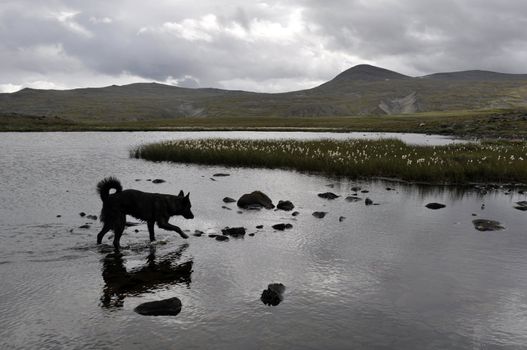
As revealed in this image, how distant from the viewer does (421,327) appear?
9820mm

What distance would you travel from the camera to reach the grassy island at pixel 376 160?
3130 centimetres

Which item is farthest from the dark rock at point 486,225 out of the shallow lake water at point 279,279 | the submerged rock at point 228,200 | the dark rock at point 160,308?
the dark rock at point 160,308

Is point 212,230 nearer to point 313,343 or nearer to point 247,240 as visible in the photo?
point 247,240

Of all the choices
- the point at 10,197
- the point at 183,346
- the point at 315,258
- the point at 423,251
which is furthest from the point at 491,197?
the point at 10,197

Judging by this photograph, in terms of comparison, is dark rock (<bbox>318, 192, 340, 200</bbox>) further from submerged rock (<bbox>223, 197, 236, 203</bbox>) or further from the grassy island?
the grassy island

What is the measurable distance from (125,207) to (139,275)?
2679 millimetres

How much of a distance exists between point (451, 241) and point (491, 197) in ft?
35.2

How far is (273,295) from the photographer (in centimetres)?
1109

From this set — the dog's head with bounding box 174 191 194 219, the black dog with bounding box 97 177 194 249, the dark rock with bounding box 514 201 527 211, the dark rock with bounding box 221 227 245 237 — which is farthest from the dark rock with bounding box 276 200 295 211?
the dark rock with bounding box 514 201 527 211

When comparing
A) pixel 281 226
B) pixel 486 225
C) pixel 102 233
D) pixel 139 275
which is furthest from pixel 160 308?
pixel 486 225

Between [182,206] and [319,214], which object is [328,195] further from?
[182,206]

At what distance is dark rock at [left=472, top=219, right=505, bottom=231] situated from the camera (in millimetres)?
18859

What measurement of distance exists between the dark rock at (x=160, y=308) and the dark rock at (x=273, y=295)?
200 cm

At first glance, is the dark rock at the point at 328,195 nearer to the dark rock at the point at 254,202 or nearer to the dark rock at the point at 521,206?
the dark rock at the point at 254,202
